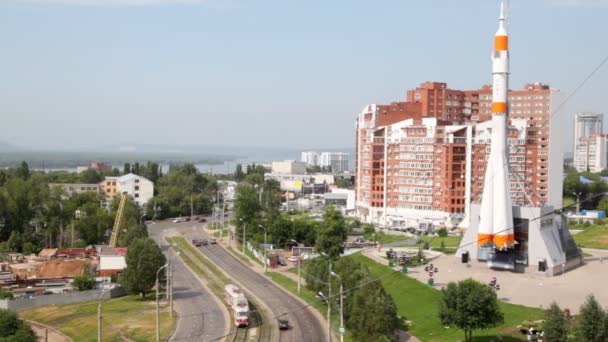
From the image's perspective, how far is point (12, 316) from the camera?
27.3 meters

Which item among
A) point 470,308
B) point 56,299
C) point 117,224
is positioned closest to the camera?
point 470,308

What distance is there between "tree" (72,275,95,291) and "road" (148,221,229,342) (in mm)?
4977

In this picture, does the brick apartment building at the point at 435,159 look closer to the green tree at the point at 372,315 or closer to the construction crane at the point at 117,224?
the construction crane at the point at 117,224

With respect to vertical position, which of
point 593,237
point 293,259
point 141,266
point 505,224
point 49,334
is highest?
point 505,224

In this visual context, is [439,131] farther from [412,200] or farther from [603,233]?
[603,233]

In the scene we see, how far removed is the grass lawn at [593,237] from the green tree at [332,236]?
62.0ft

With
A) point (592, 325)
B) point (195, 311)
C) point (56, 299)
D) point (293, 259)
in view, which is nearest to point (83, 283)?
point (56, 299)

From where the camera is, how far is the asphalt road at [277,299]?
101 feet

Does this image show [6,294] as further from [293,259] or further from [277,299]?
[293,259]

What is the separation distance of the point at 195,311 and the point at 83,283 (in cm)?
992

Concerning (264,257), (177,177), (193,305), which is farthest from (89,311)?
(177,177)

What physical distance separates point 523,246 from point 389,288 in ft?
29.0

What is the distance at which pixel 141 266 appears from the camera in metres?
39.7

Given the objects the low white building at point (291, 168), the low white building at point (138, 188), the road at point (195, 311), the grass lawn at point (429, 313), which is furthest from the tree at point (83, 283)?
the low white building at point (291, 168)
